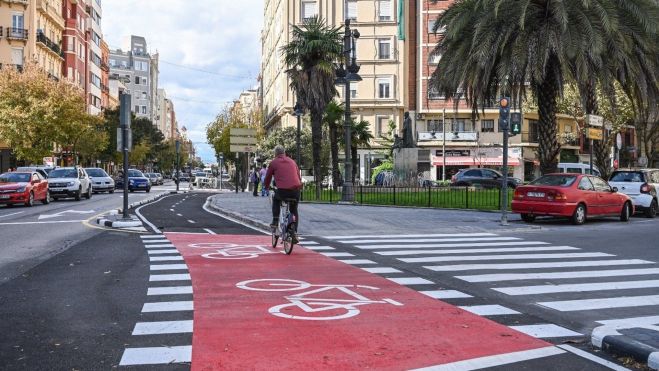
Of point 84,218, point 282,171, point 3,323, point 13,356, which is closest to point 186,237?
point 282,171

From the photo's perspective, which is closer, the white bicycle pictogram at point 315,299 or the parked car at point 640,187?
the white bicycle pictogram at point 315,299

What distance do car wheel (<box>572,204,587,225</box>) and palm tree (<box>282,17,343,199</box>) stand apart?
16899 millimetres

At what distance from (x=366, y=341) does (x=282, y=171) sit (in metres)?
6.69

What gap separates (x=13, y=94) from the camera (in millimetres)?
44969

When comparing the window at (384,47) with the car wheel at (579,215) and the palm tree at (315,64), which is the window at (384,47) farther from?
the car wheel at (579,215)

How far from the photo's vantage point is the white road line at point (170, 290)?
7977 millimetres

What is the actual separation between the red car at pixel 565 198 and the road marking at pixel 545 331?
1290cm

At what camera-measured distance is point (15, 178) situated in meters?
29.0

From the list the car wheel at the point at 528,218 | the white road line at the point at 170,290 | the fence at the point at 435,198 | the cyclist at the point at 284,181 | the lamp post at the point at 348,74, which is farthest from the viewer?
the lamp post at the point at 348,74

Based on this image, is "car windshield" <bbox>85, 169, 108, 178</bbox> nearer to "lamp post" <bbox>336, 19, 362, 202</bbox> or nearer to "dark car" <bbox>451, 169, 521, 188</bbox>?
"lamp post" <bbox>336, 19, 362, 202</bbox>

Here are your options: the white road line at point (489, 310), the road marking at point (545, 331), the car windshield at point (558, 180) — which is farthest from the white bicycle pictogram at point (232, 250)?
the car windshield at point (558, 180)

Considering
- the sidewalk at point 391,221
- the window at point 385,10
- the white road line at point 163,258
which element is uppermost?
the window at point 385,10

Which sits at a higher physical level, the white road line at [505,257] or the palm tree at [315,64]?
the palm tree at [315,64]

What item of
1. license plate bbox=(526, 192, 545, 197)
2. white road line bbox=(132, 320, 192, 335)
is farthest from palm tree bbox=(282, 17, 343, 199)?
white road line bbox=(132, 320, 192, 335)
